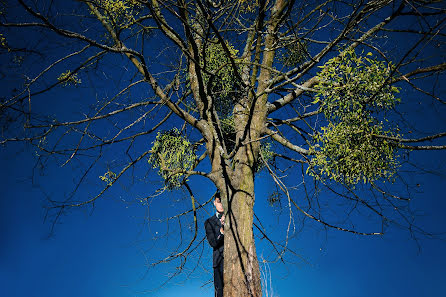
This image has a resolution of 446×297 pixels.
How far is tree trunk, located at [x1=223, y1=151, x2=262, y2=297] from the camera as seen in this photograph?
2.72 m

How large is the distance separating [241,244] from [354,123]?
144 centimetres

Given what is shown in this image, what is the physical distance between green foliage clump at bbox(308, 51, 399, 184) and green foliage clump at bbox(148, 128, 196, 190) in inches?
64.0

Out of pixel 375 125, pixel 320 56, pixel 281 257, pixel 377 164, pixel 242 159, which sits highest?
pixel 320 56

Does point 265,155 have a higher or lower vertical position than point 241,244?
higher

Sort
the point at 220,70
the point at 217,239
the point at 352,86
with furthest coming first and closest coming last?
the point at 220,70, the point at 217,239, the point at 352,86

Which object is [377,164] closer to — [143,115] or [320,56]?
[320,56]

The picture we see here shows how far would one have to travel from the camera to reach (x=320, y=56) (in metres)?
2.79

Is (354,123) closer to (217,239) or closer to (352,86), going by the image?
(352,86)

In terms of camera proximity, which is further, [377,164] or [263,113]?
[263,113]

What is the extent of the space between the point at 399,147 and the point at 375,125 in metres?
0.31

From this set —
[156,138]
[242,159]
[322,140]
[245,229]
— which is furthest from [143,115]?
[322,140]

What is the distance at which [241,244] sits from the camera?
2818mm

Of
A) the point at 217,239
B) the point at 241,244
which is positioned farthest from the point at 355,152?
the point at 217,239

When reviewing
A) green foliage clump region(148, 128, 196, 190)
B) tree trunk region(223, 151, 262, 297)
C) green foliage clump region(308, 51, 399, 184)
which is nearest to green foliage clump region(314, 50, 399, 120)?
green foliage clump region(308, 51, 399, 184)
